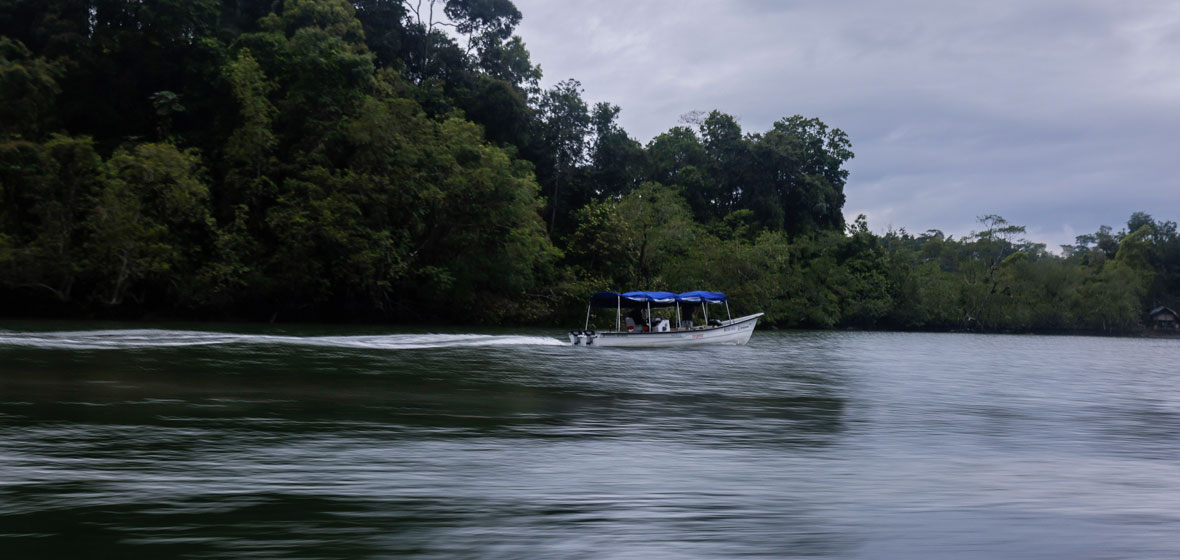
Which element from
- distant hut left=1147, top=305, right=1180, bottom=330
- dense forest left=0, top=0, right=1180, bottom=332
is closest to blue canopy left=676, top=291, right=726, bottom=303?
dense forest left=0, top=0, right=1180, bottom=332

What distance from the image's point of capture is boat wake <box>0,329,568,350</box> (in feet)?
71.2

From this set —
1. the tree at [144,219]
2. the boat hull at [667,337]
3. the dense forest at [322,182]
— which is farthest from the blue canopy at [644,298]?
the tree at [144,219]

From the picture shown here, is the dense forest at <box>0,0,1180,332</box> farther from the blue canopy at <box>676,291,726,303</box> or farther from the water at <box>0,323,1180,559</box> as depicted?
the water at <box>0,323,1180,559</box>

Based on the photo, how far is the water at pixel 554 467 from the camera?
5660 millimetres

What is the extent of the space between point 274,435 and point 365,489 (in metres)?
3.03

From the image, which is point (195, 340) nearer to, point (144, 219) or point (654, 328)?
point (144, 219)

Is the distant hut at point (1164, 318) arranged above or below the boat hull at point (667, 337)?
above

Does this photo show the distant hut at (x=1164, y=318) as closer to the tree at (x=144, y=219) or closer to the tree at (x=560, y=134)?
the tree at (x=560, y=134)

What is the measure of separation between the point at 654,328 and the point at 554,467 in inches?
964

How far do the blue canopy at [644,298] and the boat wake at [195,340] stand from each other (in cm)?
286

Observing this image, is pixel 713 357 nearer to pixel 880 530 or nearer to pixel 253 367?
pixel 253 367

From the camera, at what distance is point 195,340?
24547 millimetres

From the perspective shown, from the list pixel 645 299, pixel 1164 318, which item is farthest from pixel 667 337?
pixel 1164 318

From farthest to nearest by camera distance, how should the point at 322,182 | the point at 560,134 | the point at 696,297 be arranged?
the point at 560,134 < the point at 322,182 < the point at 696,297
